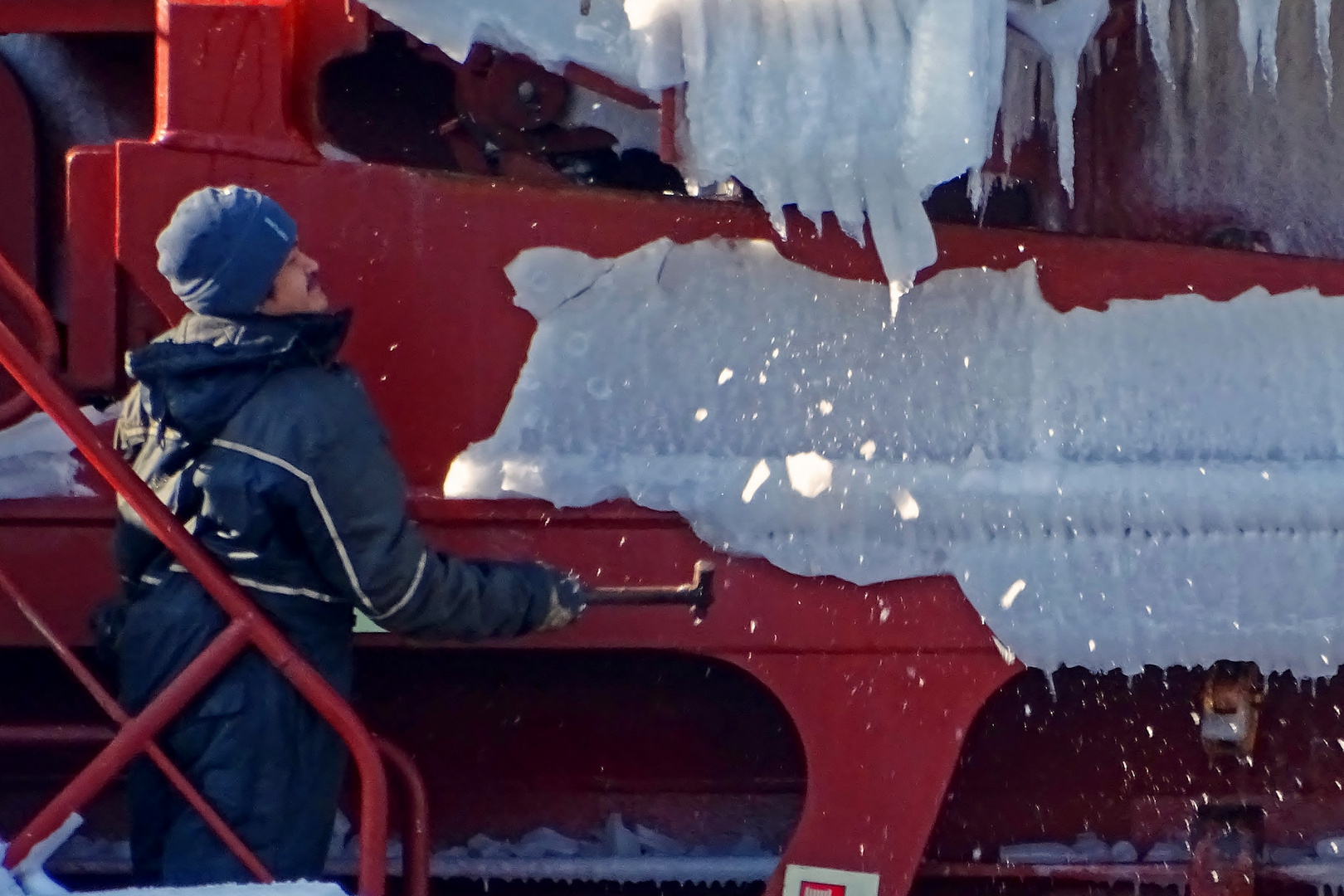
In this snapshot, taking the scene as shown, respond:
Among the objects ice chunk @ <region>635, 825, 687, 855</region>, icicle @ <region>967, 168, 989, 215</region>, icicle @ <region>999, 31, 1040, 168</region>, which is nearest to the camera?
icicle @ <region>967, 168, 989, 215</region>

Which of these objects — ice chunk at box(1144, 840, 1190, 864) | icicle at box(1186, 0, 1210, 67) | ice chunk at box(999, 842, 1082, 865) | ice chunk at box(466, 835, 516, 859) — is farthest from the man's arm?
icicle at box(1186, 0, 1210, 67)

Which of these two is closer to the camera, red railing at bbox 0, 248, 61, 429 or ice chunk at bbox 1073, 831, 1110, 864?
red railing at bbox 0, 248, 61, 429

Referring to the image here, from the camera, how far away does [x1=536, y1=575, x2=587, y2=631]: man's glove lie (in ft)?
7.39

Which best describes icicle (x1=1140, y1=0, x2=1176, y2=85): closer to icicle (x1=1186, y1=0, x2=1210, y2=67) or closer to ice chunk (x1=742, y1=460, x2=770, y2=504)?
icicle (x1=1186, y1=0, x2=1210, y2=67)

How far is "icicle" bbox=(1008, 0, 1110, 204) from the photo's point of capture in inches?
99.6

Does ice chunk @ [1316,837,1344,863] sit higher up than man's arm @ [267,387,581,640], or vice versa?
man's arm @ [267,387,581,640]

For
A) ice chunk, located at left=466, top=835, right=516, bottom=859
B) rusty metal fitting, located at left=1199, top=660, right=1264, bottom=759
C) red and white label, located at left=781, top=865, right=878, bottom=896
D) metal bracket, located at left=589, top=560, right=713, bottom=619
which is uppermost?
metal bracket, located at left=589, top=560, right=713, bottom=619

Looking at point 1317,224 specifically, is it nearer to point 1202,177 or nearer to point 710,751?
point 1202,177

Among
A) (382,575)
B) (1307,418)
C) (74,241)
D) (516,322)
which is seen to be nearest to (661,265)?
(516,322)

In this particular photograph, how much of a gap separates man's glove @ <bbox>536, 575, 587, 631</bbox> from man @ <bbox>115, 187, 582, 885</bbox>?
163 millimetres

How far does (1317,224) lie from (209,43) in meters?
2.23

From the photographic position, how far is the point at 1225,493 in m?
2.39

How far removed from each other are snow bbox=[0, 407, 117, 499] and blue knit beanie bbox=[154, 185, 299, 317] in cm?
53

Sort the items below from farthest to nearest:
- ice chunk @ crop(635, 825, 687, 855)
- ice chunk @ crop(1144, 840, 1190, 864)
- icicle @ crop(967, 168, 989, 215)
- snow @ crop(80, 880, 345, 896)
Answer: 1. ice chunk @ crop(635, 825, 687, 855)
2. ice chunk @ crop(1144, 840, 1190, 864)
3. icicle @ crop(967, 168, 989, 215)
4. snow @ crop(80, 880, 345, 896)
